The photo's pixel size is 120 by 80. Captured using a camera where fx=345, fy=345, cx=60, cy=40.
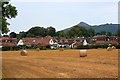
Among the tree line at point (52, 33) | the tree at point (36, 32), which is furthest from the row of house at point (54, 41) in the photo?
the tree at point (36, 32)

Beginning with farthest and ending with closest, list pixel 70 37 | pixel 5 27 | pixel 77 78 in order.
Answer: pixel 70 37
pixel 5 27
pixel 77 78

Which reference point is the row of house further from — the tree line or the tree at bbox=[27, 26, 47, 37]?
the tree at bbox=[27, 26, 47, 37]

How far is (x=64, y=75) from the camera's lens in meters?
15.1

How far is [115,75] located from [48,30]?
136231mm

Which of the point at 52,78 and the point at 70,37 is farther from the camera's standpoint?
the point at 70,37

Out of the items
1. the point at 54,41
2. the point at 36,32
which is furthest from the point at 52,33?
the point at 54,41

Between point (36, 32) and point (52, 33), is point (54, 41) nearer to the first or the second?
point (36, 32)

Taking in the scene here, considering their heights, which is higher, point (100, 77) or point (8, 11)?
point (8, 11)

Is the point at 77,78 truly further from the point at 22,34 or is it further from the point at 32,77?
the point at 22,34

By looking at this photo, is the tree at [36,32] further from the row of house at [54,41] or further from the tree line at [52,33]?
the row of house at [54,41]

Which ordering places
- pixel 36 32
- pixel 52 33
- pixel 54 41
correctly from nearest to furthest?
pixel 54 41, pixel 36 32, pixel 52 33

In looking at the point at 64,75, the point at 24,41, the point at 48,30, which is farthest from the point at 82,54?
the point at 48,30

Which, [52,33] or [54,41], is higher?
[52,33]

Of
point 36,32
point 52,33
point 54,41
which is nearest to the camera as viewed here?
point 54,41
